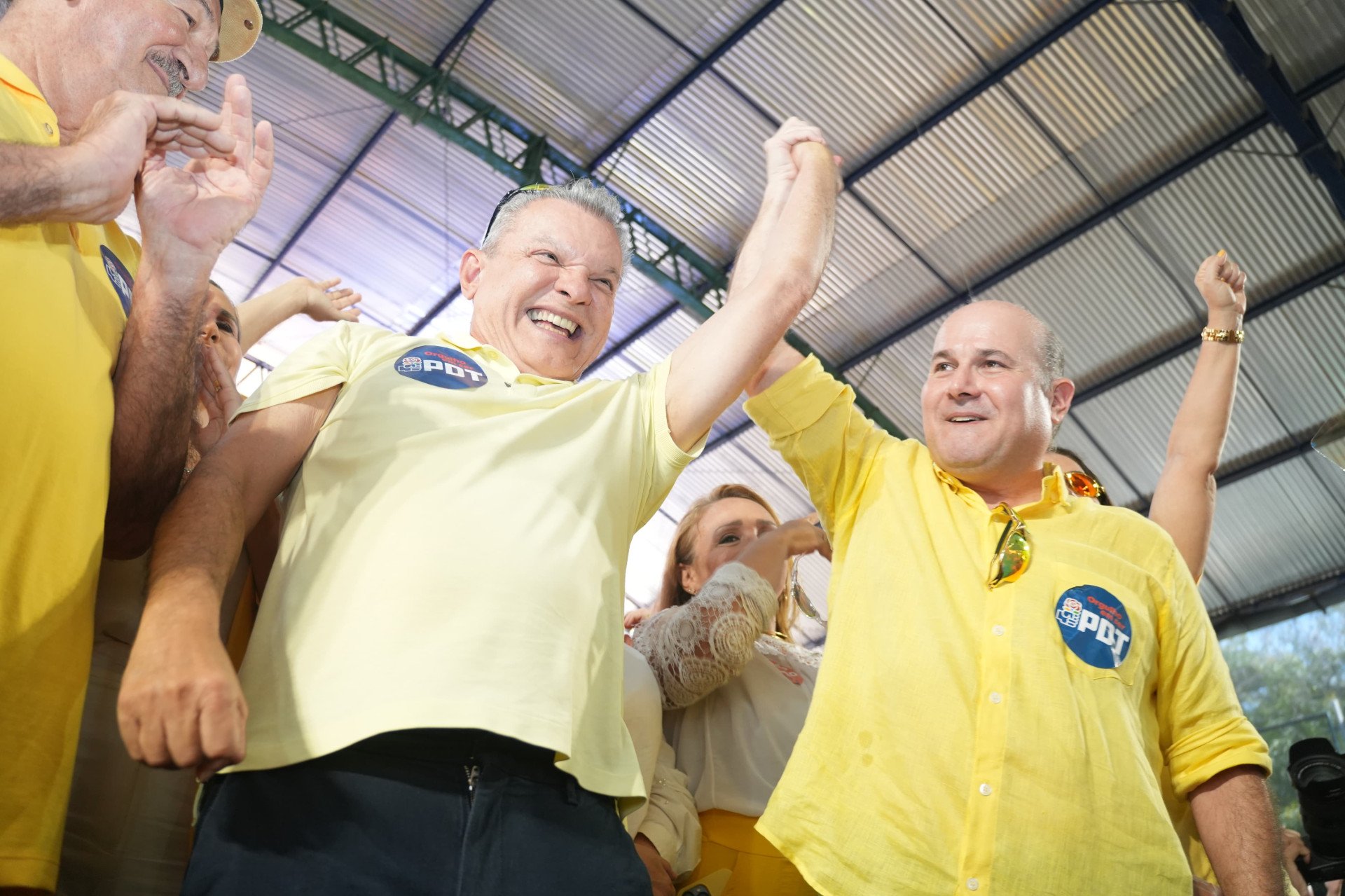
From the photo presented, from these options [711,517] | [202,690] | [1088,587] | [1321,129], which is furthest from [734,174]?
[202,690]

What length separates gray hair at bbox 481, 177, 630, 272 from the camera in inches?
95.5

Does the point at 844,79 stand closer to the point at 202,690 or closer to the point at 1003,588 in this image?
the point at 1003,588

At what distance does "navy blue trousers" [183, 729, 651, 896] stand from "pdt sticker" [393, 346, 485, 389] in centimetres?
65

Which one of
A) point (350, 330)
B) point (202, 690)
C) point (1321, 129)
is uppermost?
point (1321, 129)

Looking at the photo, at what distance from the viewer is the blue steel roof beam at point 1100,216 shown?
1016cm

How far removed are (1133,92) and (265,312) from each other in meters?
9.38

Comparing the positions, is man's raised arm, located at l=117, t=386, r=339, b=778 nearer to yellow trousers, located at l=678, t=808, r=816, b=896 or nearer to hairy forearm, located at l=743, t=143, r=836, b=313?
hairy forearm, located at l=743, t=143, r=836, b=313

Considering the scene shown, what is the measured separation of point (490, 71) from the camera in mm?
12461

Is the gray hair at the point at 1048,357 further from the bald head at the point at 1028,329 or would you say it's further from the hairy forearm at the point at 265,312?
the hairy forearm at the point at 265,312

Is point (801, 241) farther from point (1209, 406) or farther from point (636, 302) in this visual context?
point (636, 302)

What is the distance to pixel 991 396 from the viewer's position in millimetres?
2754

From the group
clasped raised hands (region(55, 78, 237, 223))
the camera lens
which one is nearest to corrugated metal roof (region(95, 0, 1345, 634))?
the camera lens

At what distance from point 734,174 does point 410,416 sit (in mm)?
10959

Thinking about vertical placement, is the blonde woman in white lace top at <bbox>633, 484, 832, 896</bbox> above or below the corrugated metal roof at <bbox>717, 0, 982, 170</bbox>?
below
